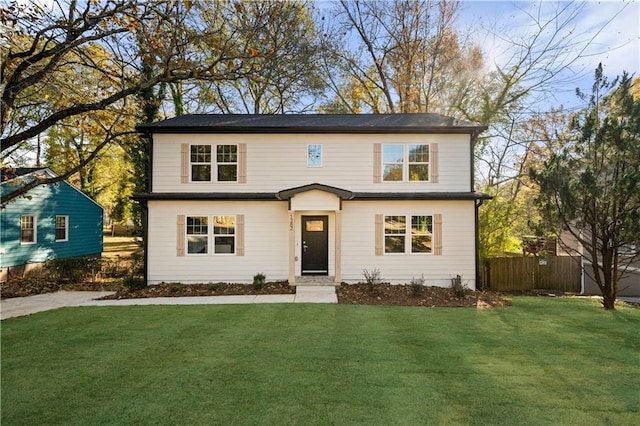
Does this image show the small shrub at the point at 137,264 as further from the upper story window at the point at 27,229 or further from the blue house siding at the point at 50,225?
the upper story window at the point at 27,229

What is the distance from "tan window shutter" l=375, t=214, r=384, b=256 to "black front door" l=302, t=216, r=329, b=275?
5.82 feet

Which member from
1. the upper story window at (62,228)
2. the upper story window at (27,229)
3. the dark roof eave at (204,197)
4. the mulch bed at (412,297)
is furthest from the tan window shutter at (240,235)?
the upper story window at (62,228)

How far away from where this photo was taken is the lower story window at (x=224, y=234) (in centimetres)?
1152

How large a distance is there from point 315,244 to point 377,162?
368cm

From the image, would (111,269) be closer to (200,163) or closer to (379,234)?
(200,163)

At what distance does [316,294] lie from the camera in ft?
33.0

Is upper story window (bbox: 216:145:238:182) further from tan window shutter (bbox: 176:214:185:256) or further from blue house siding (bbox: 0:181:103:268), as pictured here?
blue house siding (bbox: 0:181:103:268)

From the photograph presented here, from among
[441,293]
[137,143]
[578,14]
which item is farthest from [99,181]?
[578,14]

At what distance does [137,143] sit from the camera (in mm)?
14922

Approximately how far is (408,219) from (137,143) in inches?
488

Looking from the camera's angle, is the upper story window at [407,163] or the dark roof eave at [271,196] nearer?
the dark roof eave at [271,196]

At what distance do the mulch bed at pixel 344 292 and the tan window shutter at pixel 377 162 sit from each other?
3729 millimetres

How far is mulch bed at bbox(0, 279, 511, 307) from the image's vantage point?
9234 mm

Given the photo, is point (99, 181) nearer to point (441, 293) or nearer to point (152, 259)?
point (152, 259)
